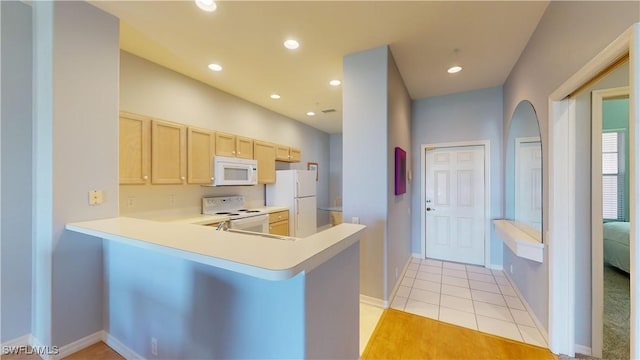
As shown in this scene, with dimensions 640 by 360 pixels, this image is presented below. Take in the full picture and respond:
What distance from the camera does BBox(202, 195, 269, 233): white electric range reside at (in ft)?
11.3

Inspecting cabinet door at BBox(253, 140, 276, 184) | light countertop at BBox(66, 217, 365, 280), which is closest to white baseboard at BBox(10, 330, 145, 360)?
light countertop at BBox(66, 217, 365, 280)

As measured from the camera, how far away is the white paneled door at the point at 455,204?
3887 millimetres

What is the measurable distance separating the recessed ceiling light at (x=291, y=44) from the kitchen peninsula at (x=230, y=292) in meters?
1.94

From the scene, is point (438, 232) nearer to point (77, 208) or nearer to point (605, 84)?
point (605, 84)

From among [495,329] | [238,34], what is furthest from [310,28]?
[495,329]

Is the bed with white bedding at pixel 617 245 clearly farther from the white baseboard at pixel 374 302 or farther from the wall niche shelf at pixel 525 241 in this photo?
the white baseboard at pixel 374 302

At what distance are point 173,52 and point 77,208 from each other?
185cm

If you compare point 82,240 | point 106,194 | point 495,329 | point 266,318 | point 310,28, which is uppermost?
point 310,28

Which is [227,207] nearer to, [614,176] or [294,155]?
[294,155]

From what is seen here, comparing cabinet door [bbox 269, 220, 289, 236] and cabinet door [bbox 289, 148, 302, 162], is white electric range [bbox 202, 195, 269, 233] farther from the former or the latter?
cabinet door [bbox 289, 148, 302, 162]

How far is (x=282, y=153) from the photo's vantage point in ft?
16.3

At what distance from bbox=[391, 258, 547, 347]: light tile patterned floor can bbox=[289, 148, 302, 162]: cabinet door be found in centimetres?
311

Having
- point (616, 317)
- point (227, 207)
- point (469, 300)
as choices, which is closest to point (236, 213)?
point (227, 207)

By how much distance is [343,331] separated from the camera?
1522mm
